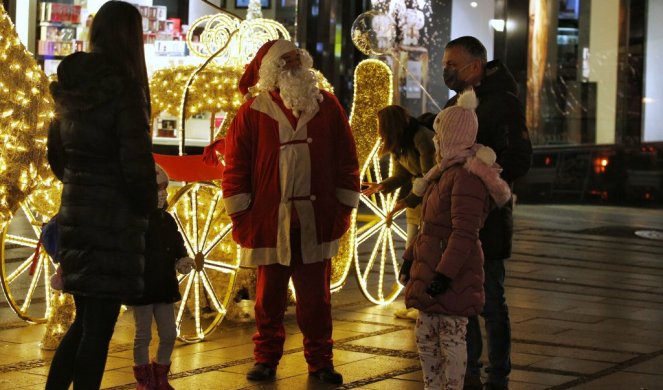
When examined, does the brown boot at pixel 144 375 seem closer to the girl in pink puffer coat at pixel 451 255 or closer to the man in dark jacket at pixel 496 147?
the girl in pink puffer coat at pixel 451 255

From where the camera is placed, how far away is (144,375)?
593 cm

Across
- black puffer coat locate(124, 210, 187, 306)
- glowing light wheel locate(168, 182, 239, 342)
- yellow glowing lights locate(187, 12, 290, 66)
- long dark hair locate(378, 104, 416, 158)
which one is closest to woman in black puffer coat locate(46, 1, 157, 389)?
black puffer coat locate(124, 210, 187, 306)

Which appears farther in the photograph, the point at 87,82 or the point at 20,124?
the point at 20,124

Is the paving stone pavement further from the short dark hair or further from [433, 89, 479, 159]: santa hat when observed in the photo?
the short dark hair

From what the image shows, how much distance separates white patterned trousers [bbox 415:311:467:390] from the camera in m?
5.54

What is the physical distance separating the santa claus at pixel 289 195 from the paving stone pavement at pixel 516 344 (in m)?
0.32

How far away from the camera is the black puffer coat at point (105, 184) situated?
5.02 meters

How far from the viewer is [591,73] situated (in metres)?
21.3

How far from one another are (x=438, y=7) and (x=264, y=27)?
10.0 metres

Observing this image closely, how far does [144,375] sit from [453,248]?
5.31 feet

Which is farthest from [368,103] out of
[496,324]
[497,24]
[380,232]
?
[497,24]

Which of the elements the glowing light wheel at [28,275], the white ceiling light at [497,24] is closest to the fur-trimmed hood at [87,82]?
the glowing light wheel at [28,275]

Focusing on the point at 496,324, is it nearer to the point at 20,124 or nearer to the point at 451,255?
the point at 451,255

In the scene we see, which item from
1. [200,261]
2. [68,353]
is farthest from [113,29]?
[200,261]
